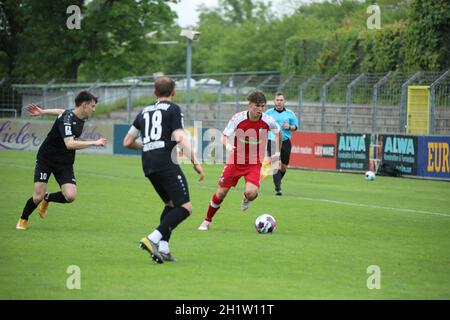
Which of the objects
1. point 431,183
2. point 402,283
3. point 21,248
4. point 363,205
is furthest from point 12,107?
point 402,283

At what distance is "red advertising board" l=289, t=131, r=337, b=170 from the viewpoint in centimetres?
2992

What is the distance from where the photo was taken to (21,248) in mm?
10891

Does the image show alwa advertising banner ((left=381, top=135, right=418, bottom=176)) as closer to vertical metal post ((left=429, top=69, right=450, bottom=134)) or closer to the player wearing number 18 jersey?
vertical metal post ((left=429, top=69, right=450, bottom=134))

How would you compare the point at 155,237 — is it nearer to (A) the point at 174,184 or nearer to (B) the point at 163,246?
(B) the point at 163,246

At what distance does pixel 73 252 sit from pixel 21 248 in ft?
2.52

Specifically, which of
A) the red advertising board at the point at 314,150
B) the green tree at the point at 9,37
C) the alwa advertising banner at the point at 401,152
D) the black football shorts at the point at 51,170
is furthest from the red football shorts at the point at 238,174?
the green tree at the point at 9,37

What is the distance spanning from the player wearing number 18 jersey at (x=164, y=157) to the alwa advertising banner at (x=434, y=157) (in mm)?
16985

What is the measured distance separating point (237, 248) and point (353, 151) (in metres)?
18.4

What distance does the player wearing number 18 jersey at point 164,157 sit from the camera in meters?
9.78

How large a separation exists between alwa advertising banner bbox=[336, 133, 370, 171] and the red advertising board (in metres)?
0.27

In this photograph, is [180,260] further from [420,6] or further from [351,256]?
[420,6]

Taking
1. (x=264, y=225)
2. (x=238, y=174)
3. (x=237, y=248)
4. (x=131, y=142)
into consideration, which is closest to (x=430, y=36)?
(x=238, y=174)

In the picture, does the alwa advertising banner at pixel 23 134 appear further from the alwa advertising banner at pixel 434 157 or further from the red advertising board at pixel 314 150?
the alwa advertising banner at pixel 434 157

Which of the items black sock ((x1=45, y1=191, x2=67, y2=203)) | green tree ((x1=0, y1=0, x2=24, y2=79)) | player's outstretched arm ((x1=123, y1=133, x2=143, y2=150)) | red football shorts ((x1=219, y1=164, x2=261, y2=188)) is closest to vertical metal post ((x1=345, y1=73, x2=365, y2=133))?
red football shorts ((x1=219, y1=164, x2=261, y2=188))
